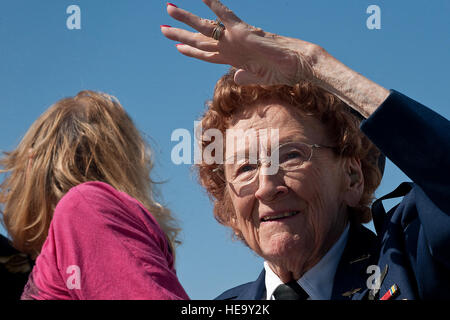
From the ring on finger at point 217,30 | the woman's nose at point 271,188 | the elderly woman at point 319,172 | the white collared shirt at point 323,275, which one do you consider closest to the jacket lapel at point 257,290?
the elderly woman at point 319,172

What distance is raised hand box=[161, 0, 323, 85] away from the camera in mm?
3262

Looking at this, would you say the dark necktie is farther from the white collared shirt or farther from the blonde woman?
the blonde woman

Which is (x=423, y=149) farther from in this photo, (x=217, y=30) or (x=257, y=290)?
(x=257, y=290)

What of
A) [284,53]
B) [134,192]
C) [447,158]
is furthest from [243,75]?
[447,158]

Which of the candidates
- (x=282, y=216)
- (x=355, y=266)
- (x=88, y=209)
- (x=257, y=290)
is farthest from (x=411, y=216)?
(x=88, y=209)

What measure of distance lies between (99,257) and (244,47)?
157cm

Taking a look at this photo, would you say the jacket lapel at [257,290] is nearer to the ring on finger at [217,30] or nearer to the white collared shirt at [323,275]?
the white collared shirt at [323,275]

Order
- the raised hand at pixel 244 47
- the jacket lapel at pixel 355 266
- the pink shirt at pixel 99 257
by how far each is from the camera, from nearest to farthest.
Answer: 1. the pink shirt at pixel 99 257
2. the raised hand at pixel 244 47
3. the jacket lapel at pixel 355 266

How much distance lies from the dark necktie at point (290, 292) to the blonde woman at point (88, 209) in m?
1.30

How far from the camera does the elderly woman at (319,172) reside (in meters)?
2.94

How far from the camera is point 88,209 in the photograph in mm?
2424

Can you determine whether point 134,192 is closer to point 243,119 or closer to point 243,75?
point 243,75

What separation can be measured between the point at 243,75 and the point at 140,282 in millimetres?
1715
